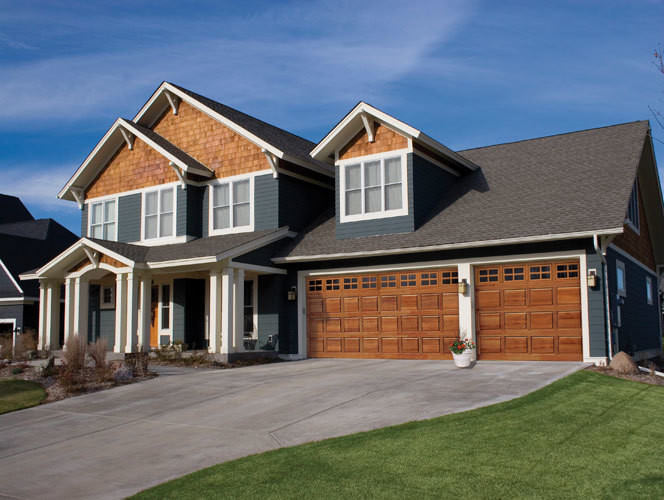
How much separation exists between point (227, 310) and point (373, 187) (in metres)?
5.31

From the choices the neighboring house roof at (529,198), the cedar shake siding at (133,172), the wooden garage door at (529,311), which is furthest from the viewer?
the cedar shake siding at (133,172)

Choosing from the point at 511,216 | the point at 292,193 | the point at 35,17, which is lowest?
the point at 511,216

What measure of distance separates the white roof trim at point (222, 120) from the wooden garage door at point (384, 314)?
3868 millimetres

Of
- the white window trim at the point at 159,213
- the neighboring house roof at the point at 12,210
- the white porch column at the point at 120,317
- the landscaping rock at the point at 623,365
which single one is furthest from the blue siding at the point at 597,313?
the neighboring house roof at the point at 12,210

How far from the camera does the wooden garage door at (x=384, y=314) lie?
1605 centimetres

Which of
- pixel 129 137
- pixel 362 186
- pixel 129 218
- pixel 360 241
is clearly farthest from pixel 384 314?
pixel 129 137

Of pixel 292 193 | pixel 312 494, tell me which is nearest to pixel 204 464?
pixel 312 494

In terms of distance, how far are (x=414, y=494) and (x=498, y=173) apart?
14363 mm

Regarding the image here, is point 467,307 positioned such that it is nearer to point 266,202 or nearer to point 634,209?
point 634,209

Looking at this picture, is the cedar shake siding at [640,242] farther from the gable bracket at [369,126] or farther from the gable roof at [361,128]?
the gable bracket at [369,126]

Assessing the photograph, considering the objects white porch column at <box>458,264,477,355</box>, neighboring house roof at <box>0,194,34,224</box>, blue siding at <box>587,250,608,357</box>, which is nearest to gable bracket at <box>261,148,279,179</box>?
white porch column at <box>458,264,477,355</box>

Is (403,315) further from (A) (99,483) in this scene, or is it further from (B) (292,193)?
(A) (99,483)

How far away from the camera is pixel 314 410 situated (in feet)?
32.6

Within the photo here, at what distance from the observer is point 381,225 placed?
17484 mm
